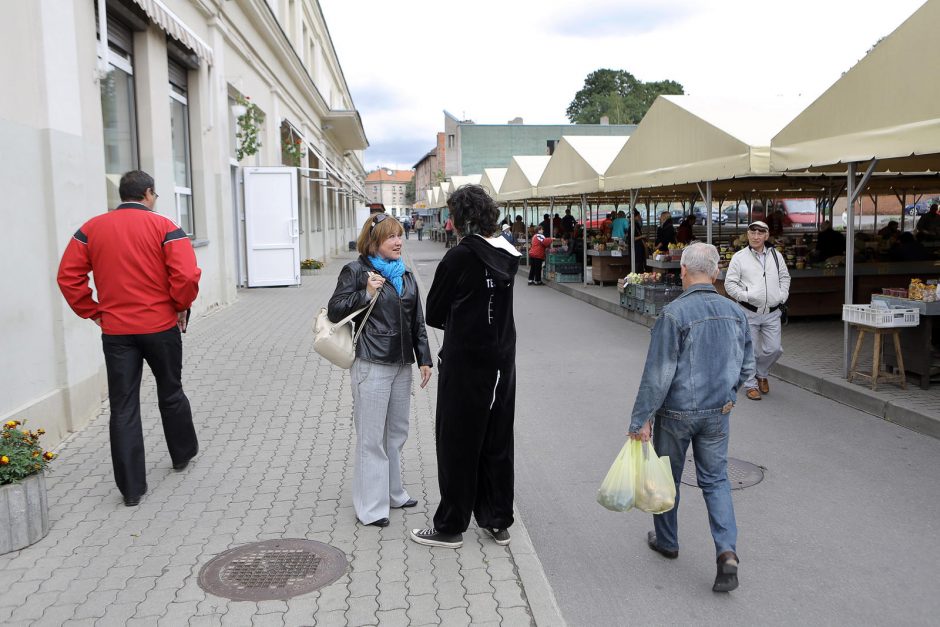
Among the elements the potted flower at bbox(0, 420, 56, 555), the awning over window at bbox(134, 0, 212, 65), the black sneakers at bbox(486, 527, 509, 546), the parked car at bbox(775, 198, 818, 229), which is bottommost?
the black sneakers at bbox(486, 527, 509, 546)

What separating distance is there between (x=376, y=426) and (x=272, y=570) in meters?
0.91

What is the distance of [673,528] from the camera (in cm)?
404

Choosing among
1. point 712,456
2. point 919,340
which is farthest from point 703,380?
point 919,340

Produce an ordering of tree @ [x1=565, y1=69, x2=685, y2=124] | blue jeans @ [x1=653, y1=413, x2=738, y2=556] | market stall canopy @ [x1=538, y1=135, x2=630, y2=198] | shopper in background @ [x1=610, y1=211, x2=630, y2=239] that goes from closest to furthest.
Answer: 1. blue jeans @ [x1=653, y1=413, x2=738, y2=556]
2. market stall canopy @ [x1=538, y1=135, x2=630, y2=198]
3. shopper in background @ [x1=610, y1=211, x2=630, y2=239]
4. tree @ [x1=565, y1=69, x2=685, y2=124]

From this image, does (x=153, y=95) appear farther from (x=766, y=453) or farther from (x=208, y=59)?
(x=766, y=453)

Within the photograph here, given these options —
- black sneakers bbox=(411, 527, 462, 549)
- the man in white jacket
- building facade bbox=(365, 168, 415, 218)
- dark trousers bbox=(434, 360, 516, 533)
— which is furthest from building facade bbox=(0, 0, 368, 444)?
building facade bbox=(365, 168, 415, 218)

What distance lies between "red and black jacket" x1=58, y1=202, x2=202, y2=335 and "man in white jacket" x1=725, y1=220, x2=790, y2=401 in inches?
202

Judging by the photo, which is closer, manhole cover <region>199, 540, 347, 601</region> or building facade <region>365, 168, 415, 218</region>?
manhole cover <region>199, 540, 347, 601</region>

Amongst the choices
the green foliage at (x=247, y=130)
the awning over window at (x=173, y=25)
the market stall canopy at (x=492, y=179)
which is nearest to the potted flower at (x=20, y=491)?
the awning over window at (x=173, y=25)

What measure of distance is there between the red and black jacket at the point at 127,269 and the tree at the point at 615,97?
74953mm

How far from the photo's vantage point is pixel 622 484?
12.0 feet

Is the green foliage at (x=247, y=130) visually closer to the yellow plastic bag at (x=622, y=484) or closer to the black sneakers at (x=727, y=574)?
the yellow plastic bag at (x=622, y=484)

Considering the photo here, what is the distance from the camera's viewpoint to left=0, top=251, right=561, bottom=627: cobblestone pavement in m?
3.45

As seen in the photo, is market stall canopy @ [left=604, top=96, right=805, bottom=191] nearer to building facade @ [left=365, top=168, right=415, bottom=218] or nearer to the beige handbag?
the beige handbag
